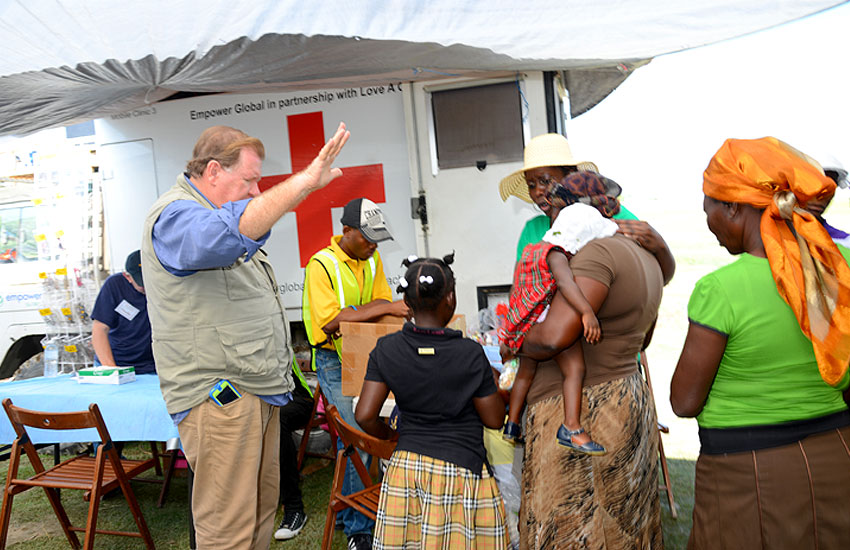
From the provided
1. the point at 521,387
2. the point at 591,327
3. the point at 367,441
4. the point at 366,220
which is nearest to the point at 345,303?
the point at 366,220

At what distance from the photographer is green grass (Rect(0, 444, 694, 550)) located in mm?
3623

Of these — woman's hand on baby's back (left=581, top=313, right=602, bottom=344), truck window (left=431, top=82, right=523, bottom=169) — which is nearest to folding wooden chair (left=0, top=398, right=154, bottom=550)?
woman's hand on baby's back (left=581, top=313, right=602, bottom=344)

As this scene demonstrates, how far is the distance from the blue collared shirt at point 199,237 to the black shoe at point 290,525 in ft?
6.84

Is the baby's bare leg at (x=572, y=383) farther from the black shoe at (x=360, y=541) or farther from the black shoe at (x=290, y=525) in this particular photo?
the black shoe at (x=290, y=525)

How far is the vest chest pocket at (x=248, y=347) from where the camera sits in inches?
93.4

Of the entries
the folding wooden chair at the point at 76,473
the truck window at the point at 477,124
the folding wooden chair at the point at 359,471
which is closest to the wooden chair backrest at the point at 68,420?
the folding wooden chair at the point at 76,473

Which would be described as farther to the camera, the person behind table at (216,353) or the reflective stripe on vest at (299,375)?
the reflective stripe on vest at (299,375)

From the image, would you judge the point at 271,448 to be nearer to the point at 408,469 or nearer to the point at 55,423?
the point at 408,469

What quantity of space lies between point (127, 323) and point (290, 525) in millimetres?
→ 1907

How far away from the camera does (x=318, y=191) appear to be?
494cm

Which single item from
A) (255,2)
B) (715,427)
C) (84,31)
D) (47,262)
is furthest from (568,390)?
(47,262)

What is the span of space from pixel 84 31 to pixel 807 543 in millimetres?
3884

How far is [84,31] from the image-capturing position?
3.37 metres

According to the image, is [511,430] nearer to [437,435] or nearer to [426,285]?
[437,435]
